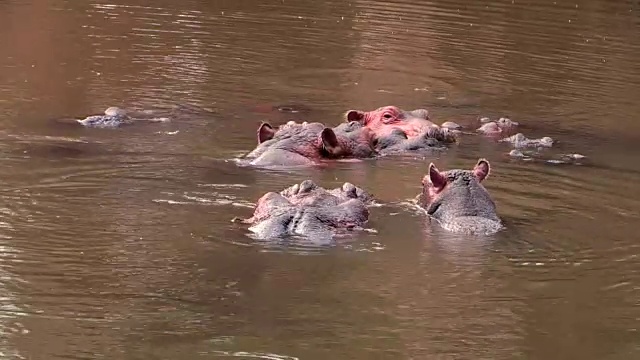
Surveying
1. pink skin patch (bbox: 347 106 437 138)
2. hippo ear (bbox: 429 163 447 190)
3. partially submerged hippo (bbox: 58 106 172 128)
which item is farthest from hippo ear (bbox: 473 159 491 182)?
partially submerged hippo (bbox: 58 106 172 128)

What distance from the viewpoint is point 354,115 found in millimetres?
12656

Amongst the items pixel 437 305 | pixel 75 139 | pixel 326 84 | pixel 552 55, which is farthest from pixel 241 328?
pixel 552 55

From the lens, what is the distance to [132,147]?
446 inches

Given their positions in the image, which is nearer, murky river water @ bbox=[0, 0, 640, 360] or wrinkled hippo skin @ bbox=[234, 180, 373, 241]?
murky river water @ bbox=[0, 0, 640, 360]

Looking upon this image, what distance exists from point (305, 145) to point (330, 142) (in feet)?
0.77

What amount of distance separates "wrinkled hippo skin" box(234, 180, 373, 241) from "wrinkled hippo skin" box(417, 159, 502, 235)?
0.64 metres

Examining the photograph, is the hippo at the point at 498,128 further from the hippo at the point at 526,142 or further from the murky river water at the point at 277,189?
the hippo at the point at 526,142

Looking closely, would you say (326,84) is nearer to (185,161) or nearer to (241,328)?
(185,161)

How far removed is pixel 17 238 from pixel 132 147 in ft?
9.80

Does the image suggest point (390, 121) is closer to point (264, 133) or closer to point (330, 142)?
point (330, 142)

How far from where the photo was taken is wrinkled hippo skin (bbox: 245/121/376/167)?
36.8 ft

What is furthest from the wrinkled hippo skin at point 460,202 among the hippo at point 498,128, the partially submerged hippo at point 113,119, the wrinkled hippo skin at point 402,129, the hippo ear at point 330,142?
the partially submerged hippo at point 113,119

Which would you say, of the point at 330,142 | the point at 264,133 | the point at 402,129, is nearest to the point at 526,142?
the point at 402,129

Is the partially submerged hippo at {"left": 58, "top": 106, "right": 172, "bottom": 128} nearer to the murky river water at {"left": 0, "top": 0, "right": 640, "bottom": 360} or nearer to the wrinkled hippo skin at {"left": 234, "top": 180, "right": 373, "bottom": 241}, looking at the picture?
the murky river water at {"left": 0, "top": 0, "right": 640, "bottom": 360}
